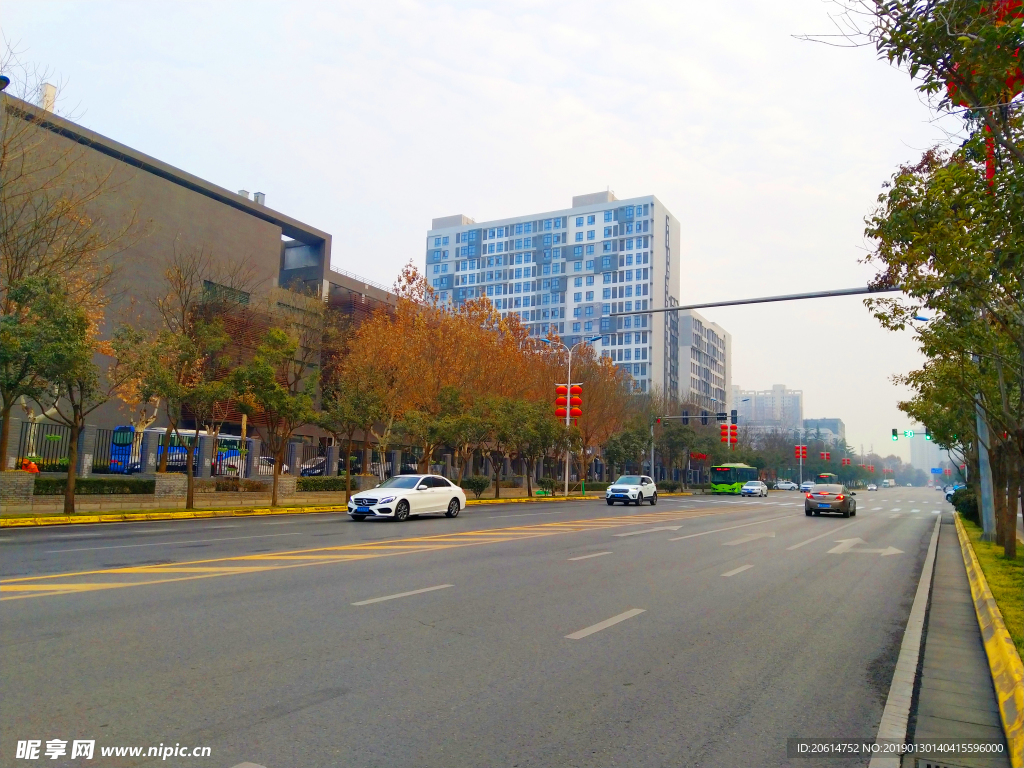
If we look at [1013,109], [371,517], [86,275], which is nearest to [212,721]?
[1013,109]

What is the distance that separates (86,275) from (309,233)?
3575cm

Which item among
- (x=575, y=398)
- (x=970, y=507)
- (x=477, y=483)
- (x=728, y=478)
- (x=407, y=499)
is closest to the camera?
(x=407, y=499)

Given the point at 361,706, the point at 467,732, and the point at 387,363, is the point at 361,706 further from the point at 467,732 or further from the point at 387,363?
the point at 387,363

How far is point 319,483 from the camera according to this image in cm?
3731

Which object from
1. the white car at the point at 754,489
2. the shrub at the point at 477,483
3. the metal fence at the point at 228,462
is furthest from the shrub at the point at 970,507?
the metal fence at the point at 228,462

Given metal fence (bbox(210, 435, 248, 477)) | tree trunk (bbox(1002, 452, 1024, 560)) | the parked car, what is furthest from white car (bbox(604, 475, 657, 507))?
tree trunk (bbox(1002, 452, 1024, 560))

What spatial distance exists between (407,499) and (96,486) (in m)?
11.8

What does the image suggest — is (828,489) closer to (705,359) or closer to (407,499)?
(407,499)

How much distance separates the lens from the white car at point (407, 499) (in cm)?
2345

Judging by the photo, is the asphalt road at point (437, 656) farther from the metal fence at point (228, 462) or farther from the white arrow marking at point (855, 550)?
the metal fence at point (228, 462)

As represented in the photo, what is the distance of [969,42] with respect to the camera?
7285mm

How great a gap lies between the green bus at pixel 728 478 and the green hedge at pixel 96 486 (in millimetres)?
54114

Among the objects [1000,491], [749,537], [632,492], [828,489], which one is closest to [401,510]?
[749,537]

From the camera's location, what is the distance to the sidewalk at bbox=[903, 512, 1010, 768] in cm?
537
